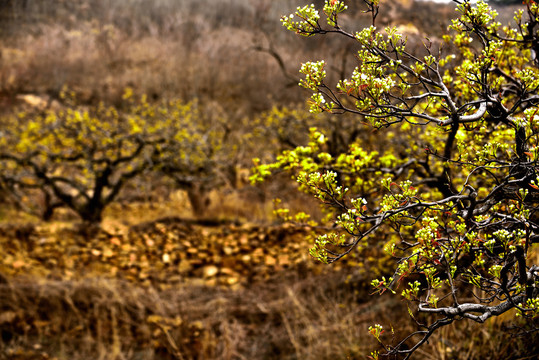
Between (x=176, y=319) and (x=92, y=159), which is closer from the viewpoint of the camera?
(x=176, y=319)

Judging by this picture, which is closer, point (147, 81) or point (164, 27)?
point (147, 81)

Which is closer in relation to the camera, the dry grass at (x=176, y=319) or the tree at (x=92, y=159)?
the dry grass at (x=176, y=319)

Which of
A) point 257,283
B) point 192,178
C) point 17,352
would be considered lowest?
point 17,352

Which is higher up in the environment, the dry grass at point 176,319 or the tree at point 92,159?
the tree at point 92,159

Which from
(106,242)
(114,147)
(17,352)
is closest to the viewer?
(17,352)

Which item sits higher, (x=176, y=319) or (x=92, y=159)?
(x=92, y=159)

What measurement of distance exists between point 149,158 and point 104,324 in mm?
3486

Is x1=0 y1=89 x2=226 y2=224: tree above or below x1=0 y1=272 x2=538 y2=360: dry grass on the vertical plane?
above

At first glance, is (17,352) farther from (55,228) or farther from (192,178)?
(192,178)

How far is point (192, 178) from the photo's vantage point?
8.31 metres

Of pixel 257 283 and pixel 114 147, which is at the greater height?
pixel 114 147

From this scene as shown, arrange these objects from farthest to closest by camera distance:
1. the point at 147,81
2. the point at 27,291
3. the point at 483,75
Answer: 1. the point at 147,81
2. the point at 27,291
3. the point at 483,75

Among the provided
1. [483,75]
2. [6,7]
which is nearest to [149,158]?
[483,75]

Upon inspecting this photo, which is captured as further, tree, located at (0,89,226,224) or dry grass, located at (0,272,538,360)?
tree, located at (0,89,226,224)
